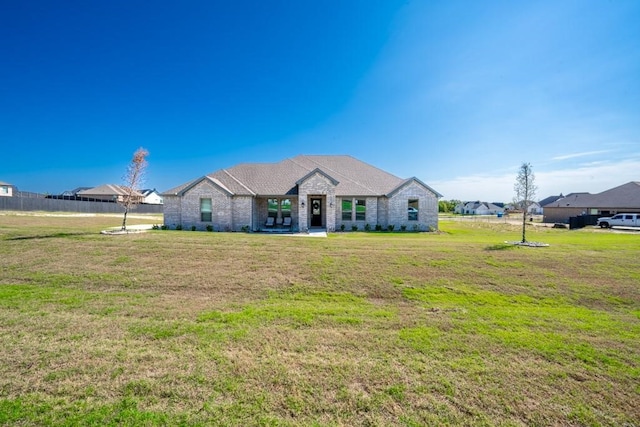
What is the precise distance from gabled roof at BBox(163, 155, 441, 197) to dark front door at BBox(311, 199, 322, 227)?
7.05 ft

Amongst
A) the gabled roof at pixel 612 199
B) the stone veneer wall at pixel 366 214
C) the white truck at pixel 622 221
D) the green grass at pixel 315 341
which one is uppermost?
the gabled roof at pixel 612 199

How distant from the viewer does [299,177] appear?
23406 mm

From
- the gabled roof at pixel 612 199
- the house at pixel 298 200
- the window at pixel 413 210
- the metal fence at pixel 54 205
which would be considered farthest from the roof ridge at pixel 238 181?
the gabled roof at pixel 612 199

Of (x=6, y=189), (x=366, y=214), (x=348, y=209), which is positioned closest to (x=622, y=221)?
(x=366, y=214)

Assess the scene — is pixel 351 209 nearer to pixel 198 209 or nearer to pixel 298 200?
pixel 298 200

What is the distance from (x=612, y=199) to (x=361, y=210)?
42.2 metres

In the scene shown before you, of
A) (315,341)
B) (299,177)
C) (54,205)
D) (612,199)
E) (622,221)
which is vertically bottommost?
(315,341)

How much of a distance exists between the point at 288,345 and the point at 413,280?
4.86 m

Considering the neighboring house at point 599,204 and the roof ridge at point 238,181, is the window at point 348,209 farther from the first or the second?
the neighboring house at point 599,204

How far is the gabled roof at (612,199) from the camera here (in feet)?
123

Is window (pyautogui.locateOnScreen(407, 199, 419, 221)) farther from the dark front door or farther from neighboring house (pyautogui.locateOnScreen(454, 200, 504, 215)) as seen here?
neighboring house (pyautogui.locateOnScreen(454, 200, 504, 215))

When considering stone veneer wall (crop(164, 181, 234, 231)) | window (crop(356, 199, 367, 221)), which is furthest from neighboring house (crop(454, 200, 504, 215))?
stone veneer wall (crop(164, 181, 234, 231))

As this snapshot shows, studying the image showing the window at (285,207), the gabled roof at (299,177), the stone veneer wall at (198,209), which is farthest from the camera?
the window at (285,207)

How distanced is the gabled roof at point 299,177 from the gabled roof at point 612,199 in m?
35.5
